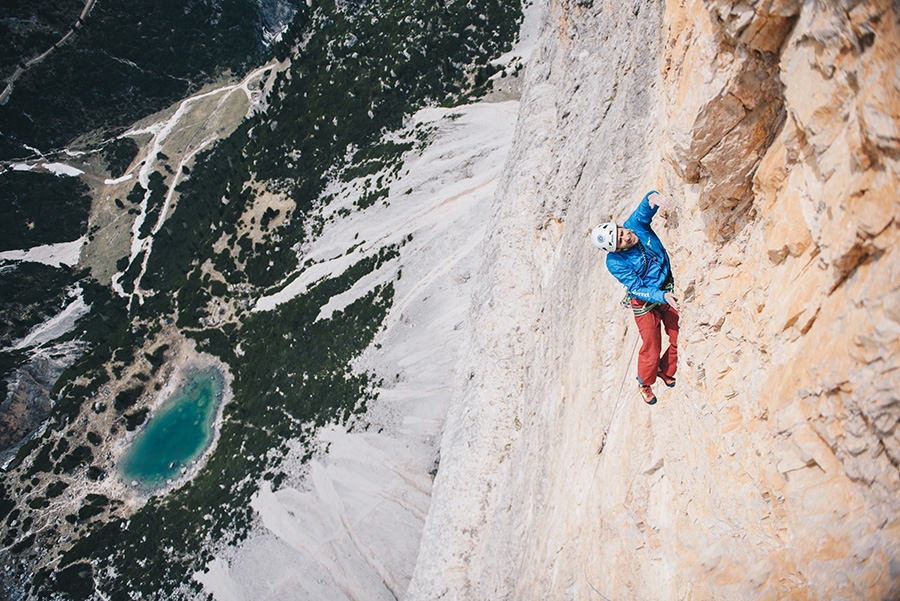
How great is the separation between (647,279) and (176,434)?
55383 mm

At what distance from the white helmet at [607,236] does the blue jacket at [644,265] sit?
0.70 ft

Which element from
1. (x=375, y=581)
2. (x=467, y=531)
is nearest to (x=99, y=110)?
(x=375, y=581)

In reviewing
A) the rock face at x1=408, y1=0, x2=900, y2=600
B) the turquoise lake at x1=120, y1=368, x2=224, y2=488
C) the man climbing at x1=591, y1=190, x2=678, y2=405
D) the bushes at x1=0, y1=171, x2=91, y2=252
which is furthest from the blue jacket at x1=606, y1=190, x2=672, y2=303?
the bushes at x1=0, y1=171, x2=91, y2=252

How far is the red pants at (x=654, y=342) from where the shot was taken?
318 inches

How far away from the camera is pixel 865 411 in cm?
383

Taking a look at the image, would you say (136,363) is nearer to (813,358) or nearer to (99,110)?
(99,110)

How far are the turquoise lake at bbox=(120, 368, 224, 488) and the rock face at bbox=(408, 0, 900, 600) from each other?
1772 inches

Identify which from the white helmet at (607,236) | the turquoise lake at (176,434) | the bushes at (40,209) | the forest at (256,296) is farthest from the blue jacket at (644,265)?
the bushes at (40,209)

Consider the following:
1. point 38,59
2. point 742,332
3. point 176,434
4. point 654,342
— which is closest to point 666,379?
point 654,342

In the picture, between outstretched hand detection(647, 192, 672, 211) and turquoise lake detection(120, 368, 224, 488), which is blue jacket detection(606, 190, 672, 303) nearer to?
outstretched hand detection(647, 192, 672, 211)

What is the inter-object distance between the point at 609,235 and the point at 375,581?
108ft

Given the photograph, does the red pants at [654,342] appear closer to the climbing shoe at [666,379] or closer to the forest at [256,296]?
the climbing shoe at [666,379]

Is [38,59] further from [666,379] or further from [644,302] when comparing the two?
[666,379]

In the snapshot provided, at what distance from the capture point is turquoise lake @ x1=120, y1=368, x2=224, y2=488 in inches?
1870
